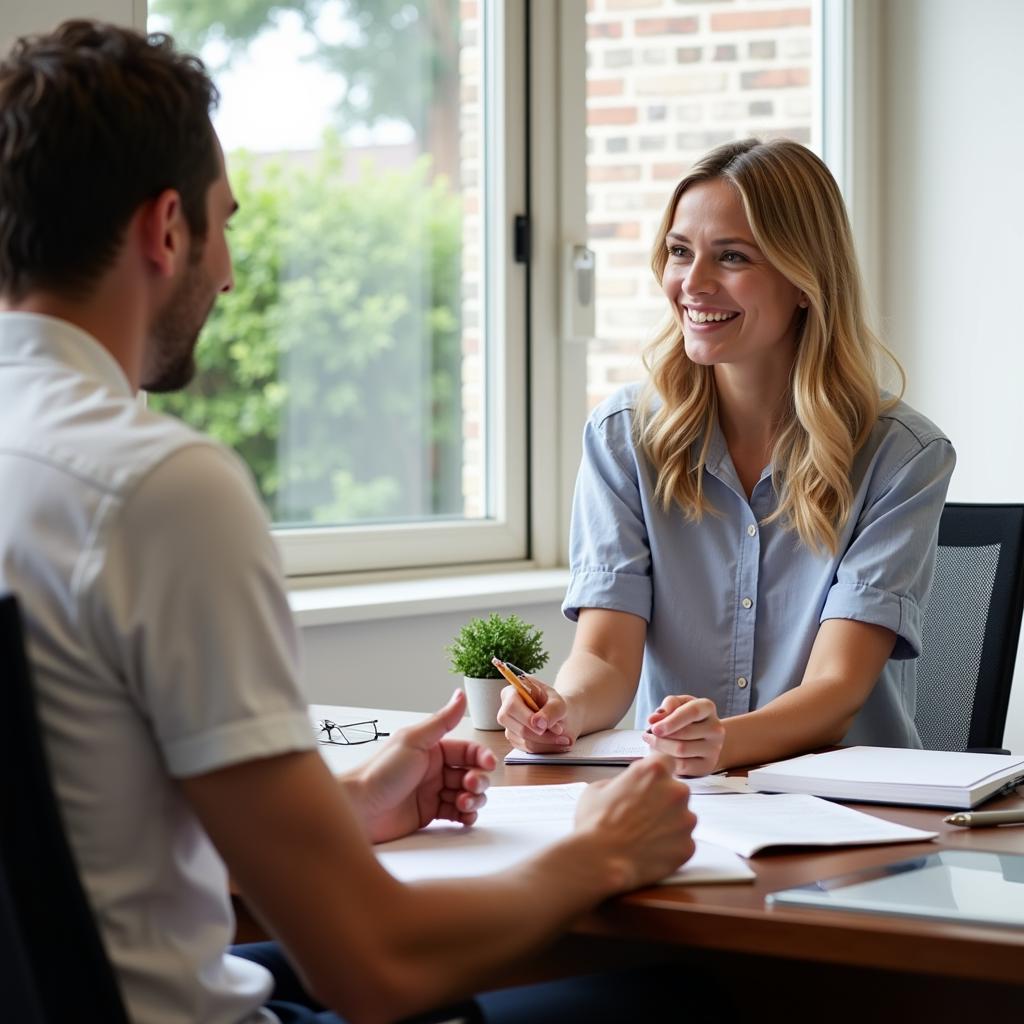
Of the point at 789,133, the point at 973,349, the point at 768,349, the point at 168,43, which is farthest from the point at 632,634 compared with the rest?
the point at 789,133

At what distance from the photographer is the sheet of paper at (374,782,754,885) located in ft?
3.89

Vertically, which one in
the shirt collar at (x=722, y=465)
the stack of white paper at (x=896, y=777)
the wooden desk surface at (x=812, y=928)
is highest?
the shirt collar at (x=722, y=465)

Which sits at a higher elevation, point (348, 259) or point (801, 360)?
point (348, 259)

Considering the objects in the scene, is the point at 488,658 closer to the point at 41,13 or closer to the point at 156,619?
the point at 156,619

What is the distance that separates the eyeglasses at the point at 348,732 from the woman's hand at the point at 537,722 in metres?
0.18

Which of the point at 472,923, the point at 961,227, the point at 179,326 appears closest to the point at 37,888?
the point at 472,923

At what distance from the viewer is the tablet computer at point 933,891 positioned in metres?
1.08

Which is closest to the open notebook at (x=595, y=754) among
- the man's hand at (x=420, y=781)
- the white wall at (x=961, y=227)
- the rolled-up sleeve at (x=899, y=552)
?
the man's hand at (x=420, y=781)

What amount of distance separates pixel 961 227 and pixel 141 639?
3.17m

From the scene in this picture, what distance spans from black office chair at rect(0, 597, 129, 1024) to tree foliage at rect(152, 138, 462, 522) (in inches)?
76.8

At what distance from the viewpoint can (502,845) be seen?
1267mm

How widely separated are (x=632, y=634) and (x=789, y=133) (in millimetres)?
2170

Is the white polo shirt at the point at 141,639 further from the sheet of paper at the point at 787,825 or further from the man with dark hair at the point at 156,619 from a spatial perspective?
the sheet of paper at the point at 787,825

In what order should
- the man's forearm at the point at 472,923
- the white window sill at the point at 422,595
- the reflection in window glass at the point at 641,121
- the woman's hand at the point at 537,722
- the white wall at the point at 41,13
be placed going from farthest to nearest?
the reflection in window glass at the point at 641,121 < the white window sill at the point at 422,595 < the white wall at the point at 41,13 < the woman's hand at the point at 537,722 < the man's forearm at the point at 472,923
